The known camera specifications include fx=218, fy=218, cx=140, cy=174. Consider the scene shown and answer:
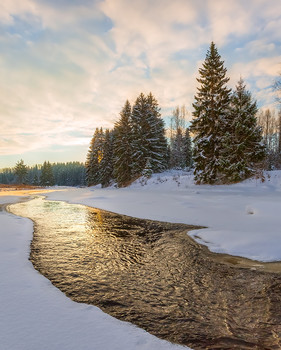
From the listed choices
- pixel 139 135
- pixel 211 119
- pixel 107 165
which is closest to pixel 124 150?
pixel 139 135

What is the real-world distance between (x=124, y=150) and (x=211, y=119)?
48.6 feet

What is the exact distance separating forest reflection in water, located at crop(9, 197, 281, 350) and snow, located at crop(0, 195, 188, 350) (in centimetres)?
20

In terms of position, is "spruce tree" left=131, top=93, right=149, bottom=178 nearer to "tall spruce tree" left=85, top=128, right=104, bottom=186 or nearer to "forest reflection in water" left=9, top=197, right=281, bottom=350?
"tall spruce tree" left=85, top=128, right=104, bottom=186

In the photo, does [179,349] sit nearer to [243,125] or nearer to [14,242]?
[14,242]

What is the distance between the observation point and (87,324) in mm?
2355

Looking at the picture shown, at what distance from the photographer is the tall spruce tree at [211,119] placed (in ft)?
60.1

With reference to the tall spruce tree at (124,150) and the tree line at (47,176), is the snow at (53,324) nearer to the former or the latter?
the tall spruce tree at (124,150)

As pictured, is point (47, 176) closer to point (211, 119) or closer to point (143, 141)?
point (143, 141)

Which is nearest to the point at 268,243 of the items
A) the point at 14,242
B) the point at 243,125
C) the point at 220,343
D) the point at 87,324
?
the point at 220,343

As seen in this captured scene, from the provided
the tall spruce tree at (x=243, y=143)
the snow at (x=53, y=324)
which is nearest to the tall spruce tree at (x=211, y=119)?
the tall spruce tree at (x=243, y=143)

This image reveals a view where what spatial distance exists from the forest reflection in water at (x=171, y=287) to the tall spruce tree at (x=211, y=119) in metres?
13.5

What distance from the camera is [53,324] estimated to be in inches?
90.9

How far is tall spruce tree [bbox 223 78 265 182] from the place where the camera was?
16.5m

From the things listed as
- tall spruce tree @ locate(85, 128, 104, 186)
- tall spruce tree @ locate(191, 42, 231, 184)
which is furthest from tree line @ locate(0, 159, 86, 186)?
tall spruce tree @ locate(191, 42, 231, 184)
